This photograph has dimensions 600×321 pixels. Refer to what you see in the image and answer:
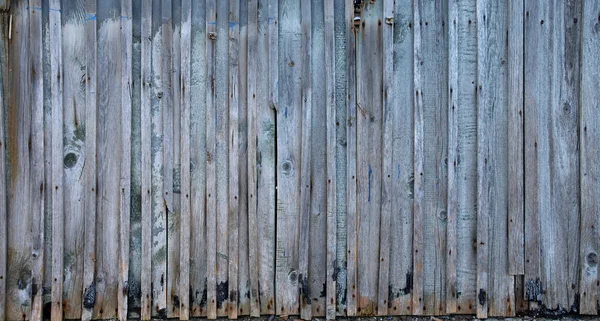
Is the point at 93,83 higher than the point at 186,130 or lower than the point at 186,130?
higher

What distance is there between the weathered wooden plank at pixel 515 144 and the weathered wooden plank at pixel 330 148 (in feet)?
4.43

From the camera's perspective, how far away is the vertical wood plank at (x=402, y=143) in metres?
4.10

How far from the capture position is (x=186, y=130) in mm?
4012

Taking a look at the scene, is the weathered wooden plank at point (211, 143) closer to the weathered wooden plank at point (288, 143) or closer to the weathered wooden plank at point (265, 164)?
the weathered wooden plank at point (265, 164)

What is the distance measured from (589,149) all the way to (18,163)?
4.34m

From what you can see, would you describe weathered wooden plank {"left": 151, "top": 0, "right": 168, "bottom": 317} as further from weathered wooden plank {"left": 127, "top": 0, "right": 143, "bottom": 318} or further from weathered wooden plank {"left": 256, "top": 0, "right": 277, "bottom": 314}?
weathered wooden plank {"left": 256, "top": 0, "right": 277, "bottom": 314}

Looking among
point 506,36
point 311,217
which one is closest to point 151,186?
point 311,217

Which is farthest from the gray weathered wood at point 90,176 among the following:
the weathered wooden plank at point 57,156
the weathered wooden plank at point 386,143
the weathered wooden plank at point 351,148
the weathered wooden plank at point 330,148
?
the weathered wooden plank at point 386,143

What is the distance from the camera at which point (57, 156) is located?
13.1 feet

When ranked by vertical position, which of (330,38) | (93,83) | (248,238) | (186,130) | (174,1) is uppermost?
(174,1)

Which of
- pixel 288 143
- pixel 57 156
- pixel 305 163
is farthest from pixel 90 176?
pixel 305 163

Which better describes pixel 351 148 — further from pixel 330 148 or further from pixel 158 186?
pixel 158 186

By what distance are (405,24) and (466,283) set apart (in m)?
2.06

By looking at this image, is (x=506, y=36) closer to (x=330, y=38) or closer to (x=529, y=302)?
(x=330, y=38)
